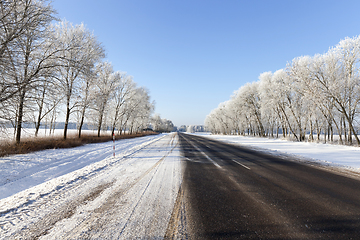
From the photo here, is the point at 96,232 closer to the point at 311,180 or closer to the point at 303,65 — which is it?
the point at 311,180

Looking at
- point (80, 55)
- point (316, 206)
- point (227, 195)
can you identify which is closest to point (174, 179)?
A: point (227, 195)

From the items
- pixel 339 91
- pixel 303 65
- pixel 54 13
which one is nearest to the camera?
pixel 54 13

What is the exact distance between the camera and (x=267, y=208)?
3.39 meters

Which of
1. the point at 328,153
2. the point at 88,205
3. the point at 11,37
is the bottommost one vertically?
the point at 88,205

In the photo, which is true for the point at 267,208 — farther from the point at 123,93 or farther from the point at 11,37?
the point at 123,93

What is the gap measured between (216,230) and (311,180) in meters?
5.05

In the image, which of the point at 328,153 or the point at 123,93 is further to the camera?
the point at 123,93

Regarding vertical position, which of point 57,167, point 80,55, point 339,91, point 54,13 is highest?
point 80,55

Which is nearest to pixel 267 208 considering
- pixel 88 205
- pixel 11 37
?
pixel 88 205

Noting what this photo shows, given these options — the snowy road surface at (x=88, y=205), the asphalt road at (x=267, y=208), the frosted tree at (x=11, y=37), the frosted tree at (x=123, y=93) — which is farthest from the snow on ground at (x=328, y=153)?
the frosted tree at (x=123, y=93)

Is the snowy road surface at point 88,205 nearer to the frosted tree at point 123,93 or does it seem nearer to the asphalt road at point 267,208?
the asphalt road at point 267,208

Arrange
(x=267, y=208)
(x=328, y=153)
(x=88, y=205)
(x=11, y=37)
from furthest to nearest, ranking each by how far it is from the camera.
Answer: (x=328, y=153) → (x=11, y=37) → (x=88, y=205) → (x=267, y=208)

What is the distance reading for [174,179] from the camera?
5336mm

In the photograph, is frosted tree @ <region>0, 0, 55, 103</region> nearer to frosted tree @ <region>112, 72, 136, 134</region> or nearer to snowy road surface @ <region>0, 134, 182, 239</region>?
snowy road surface @ <region>0, 134, 182, 239</region>
